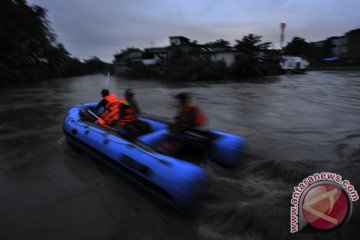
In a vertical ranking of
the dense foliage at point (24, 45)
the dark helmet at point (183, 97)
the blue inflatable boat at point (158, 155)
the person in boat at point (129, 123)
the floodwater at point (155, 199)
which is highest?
the dense foliage at point (24, 45)

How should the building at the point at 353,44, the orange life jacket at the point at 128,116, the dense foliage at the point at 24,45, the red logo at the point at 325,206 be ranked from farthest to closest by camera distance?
the building at the point at 353,44 < the dense foliage at the point at 24,45 < the orange life jacket at the point at 128,116 < the red logo at the point at 325,206

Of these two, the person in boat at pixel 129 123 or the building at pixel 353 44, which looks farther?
the building at pixel 353 44

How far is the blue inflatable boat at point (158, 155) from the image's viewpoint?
338 centimetres

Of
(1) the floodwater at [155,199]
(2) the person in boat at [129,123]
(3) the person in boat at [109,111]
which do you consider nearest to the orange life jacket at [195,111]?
(1) the floodwater at [155,199]

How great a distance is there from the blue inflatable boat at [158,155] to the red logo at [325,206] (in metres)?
1.38

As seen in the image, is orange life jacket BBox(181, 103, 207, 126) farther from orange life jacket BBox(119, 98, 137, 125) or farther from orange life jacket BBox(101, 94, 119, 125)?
orange life jacket BBox(101, 94, 119, 125)

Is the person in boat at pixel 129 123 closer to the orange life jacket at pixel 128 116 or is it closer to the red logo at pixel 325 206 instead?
the orange life jacket at pixel 128 116

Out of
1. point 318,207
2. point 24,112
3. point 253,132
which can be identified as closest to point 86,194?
point 318,207

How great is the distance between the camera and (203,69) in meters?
25.7

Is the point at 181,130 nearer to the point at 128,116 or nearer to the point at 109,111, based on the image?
the point at 128,116

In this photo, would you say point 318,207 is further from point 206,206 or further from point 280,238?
point 206,206

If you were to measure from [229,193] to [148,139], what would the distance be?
1.51 meters

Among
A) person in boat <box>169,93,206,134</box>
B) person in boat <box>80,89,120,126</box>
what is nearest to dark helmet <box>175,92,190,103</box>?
person in boat <box>169,93,206,134</box>

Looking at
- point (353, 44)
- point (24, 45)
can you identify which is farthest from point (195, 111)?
point (353, 44)
